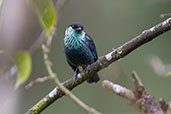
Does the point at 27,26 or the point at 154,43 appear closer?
the point at 27,26

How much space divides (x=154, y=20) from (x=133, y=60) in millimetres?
1078

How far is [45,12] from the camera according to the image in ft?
5.85

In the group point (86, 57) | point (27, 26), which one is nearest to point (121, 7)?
point (27, 26)

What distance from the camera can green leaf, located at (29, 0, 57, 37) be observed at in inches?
68.9

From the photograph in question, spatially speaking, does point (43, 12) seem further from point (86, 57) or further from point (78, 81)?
point (86, 57)

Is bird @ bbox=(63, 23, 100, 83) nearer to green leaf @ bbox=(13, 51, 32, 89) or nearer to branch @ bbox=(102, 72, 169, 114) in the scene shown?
branch @ bbox=(102, 72, 169, 114)

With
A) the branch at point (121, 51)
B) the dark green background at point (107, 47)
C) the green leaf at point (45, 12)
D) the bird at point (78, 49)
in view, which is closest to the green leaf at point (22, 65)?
the green leaf at point (45, 12)

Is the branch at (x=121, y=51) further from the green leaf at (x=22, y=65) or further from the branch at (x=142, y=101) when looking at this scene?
the green leaf at (x=22, y=65)

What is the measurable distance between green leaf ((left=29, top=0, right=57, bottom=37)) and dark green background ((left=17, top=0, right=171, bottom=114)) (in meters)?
5.42

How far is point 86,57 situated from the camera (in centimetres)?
372

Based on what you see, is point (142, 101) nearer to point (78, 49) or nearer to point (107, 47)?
point (78, 49)

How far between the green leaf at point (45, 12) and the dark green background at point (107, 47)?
5.42 m

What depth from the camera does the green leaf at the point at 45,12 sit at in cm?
175

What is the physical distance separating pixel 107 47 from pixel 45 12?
21.8 feet
